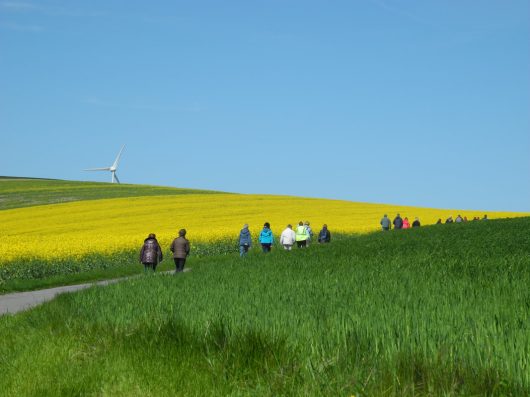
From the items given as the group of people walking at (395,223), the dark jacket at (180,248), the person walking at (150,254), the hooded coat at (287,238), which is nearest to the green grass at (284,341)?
the person walking at (150,254)

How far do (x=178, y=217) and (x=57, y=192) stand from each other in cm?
3111

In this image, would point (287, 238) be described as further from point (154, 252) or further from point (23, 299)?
point (23, 299)

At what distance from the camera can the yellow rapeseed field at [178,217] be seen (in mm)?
40688

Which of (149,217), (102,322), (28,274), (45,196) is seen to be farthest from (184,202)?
(102,322)

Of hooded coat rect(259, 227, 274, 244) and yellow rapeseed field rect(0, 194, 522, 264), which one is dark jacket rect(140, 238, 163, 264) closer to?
hooded coat rect(259, 227, 274, 244)

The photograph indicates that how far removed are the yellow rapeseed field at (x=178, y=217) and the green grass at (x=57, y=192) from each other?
654 cm

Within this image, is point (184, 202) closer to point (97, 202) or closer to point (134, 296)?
point (97, 202)

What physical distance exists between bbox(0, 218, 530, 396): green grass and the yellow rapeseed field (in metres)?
23.2

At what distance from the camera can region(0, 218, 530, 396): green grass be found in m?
5.36

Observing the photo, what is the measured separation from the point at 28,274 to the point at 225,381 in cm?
2284

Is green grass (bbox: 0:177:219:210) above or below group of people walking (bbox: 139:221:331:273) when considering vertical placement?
above

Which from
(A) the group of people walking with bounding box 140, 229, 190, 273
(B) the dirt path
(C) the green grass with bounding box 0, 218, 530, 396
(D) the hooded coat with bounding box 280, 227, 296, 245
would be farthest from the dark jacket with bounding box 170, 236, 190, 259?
(C) the green grass with bounding box 0, 218, 530, 396

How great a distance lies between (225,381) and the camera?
638 centimetres

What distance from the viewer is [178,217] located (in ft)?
190
